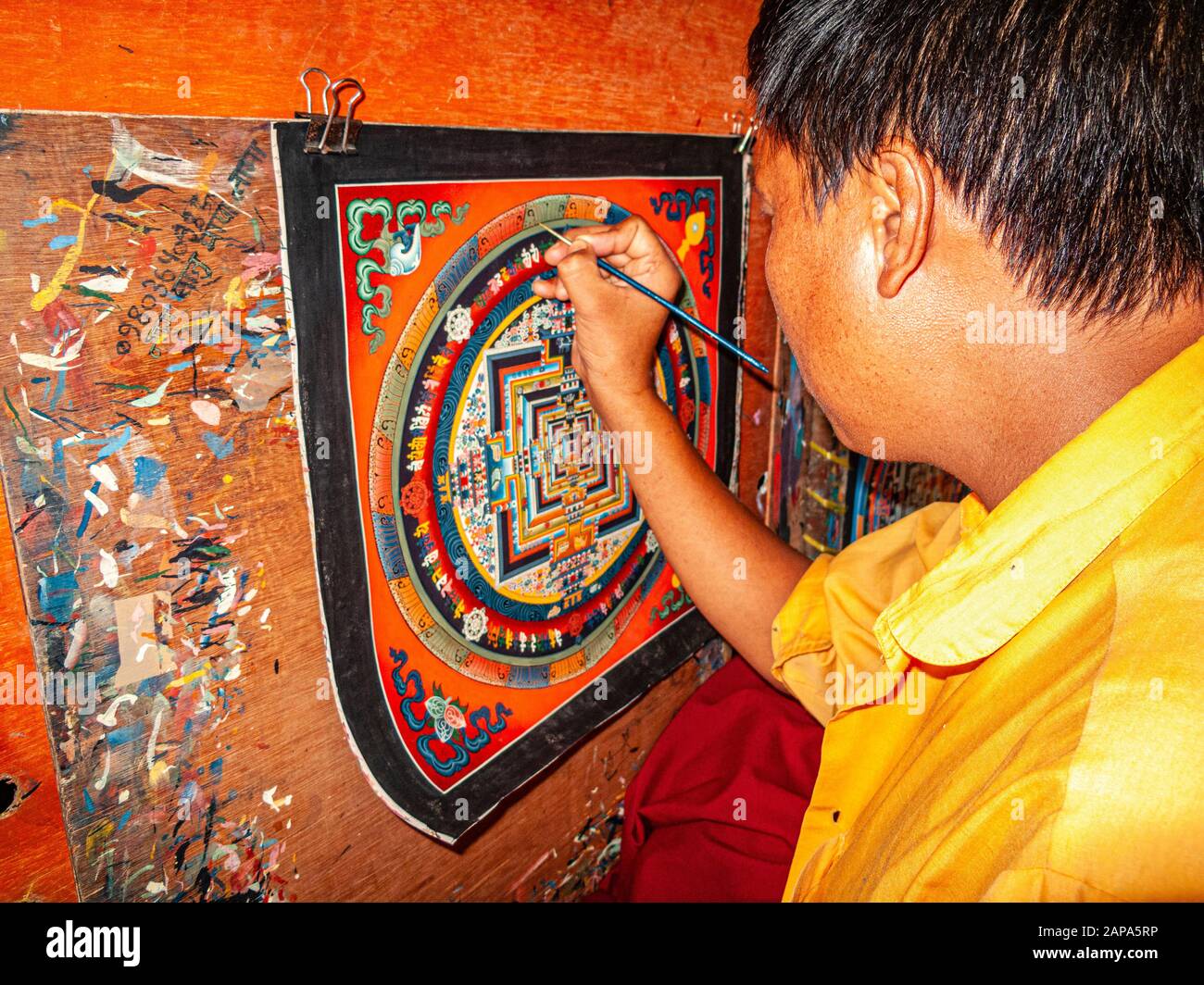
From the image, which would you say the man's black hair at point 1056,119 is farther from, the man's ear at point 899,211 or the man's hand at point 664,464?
the man's hand at point 664,464

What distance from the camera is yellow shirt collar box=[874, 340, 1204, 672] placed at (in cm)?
64

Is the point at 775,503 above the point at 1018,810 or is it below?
above

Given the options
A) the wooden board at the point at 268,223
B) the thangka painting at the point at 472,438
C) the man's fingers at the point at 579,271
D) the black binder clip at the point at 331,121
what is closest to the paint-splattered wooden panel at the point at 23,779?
the wooden board at the point at 268,223

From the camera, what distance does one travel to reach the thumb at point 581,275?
41.9 inches

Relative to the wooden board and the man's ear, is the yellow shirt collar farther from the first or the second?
the wooden board

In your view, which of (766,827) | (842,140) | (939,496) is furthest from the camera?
(939,496)

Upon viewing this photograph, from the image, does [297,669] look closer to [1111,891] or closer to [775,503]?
[1111,891]

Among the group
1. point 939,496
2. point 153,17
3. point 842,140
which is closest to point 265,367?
point 153,17

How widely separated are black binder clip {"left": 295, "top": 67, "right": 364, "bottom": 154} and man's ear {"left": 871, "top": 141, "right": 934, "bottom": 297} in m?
0.48

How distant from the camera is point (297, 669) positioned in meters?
0.93

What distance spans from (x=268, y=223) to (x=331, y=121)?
0.11 meters

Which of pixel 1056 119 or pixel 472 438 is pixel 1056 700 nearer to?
pixel 1056 119

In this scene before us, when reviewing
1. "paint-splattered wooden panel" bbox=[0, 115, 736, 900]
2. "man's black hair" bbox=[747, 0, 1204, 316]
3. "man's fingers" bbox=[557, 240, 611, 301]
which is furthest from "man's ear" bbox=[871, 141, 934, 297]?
"paint-splattered wooden panel" bbox=[0, 115, 736, 900]
